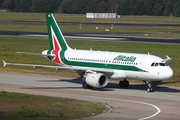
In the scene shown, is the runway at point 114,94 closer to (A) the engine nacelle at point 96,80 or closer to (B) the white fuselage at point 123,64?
(A) the engine nacelle at point 96,80

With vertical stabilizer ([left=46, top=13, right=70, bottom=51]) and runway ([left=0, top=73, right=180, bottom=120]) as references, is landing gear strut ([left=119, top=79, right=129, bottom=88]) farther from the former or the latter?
vertical stabilizer ([left=46, top=13, right=70, bottom=51])

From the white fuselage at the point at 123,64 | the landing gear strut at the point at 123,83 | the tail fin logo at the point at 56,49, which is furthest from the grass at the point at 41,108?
the tail fin logo at the point at 56,49

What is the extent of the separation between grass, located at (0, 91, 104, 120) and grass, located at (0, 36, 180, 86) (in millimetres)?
17499

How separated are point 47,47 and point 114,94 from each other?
42.2 m

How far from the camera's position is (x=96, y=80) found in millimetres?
45812

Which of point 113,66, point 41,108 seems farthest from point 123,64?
point 41,108

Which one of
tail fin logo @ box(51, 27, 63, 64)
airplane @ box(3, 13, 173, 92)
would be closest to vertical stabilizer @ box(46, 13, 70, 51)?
tail fin logo @ box(51, 27, 63, 64)

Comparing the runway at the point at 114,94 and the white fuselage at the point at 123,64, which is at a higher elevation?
the white fuselage at the point at 123,64

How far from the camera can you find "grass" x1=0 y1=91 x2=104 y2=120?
33312 mm

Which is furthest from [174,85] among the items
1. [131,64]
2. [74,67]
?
[74,67]

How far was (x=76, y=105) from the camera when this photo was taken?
38.0m

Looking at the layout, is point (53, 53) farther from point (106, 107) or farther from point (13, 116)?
point (13, 116)

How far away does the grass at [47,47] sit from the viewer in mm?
61750

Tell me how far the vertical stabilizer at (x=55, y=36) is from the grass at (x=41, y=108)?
11787mm
